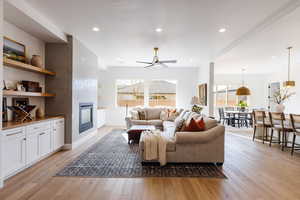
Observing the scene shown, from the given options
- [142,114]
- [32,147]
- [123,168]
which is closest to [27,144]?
[32,147]

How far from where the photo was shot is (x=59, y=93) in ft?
14.0

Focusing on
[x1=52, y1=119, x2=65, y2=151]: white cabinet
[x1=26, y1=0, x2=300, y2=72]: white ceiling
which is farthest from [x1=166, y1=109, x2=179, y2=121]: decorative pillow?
[x1=52, y1=119, x2=65, y2=151]: white cabinet

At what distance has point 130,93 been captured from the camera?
8.25 metres

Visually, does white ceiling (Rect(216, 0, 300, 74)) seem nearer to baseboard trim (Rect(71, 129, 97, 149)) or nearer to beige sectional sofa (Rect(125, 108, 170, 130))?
beige sectional sofa (Rect(125, 108, 170, 130))

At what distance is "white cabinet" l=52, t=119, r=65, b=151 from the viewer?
379 cm

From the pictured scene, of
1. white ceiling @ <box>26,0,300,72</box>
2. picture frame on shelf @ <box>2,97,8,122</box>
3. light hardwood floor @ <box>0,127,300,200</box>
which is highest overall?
white ceiling @ <box>26,0,300,72</box>

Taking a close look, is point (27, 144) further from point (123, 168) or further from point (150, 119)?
point (150, 119)

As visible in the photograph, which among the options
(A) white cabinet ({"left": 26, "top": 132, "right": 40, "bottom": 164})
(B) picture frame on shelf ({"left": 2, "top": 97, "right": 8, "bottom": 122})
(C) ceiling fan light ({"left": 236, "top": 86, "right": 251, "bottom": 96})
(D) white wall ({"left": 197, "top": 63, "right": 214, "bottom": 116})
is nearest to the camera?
(A) white cabinet ({"left": 26, "top": 132, "right": 40, "bottom": 164})

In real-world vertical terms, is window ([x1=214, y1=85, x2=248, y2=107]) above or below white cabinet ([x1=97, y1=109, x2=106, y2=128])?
above

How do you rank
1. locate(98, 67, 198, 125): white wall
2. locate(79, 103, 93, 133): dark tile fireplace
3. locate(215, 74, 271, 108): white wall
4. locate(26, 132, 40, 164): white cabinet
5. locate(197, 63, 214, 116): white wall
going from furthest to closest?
1. locate(215, 74, 271, 108): white wall
2. locate(98, 67, 198, 125): white wall
3. locate(197, 63, 214, 116): white wall
4. locate(79, 103, 93, 133): dark tile fireplace
5. locate(26, 132, 40, 164): white cabinet

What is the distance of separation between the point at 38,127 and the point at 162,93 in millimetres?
5792

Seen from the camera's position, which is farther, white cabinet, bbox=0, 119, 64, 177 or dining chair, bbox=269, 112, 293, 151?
dining chair, bbox=269, 112, 293, 151

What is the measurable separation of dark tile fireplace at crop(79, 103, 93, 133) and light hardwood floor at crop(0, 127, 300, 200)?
5.40ft

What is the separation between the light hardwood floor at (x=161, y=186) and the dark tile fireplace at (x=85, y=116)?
1.65 m
